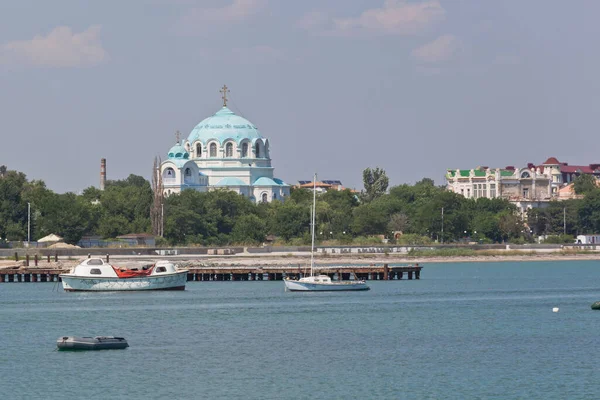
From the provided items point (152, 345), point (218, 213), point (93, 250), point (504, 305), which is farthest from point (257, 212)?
point (152, 345)

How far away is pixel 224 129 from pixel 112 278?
275 ft

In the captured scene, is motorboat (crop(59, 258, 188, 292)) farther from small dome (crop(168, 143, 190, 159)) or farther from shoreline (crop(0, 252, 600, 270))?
small dome (crop(168, 143, 190, 159))

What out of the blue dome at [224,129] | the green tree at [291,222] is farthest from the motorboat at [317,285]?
the blue dome at [224,129]

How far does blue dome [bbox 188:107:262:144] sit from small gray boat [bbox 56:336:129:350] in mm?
109777

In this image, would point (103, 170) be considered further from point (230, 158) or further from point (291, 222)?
point (291, 222)

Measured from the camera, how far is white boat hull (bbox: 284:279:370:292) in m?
79.0

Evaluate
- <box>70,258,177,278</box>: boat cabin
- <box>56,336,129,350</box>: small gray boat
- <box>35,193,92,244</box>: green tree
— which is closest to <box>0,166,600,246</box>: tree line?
<box>35,193,92,244</box>: green tree

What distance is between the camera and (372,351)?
5128cm

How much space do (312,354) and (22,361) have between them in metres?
10.1

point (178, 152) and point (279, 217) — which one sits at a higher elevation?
point (178, 152)

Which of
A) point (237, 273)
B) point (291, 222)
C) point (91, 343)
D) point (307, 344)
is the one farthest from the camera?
point (291, 222)

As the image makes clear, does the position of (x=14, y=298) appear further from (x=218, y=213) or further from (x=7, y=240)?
(x=218, y=213)

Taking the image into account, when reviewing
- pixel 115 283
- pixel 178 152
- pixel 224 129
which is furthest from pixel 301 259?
pixel 224 129

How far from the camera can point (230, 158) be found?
6309 inches
